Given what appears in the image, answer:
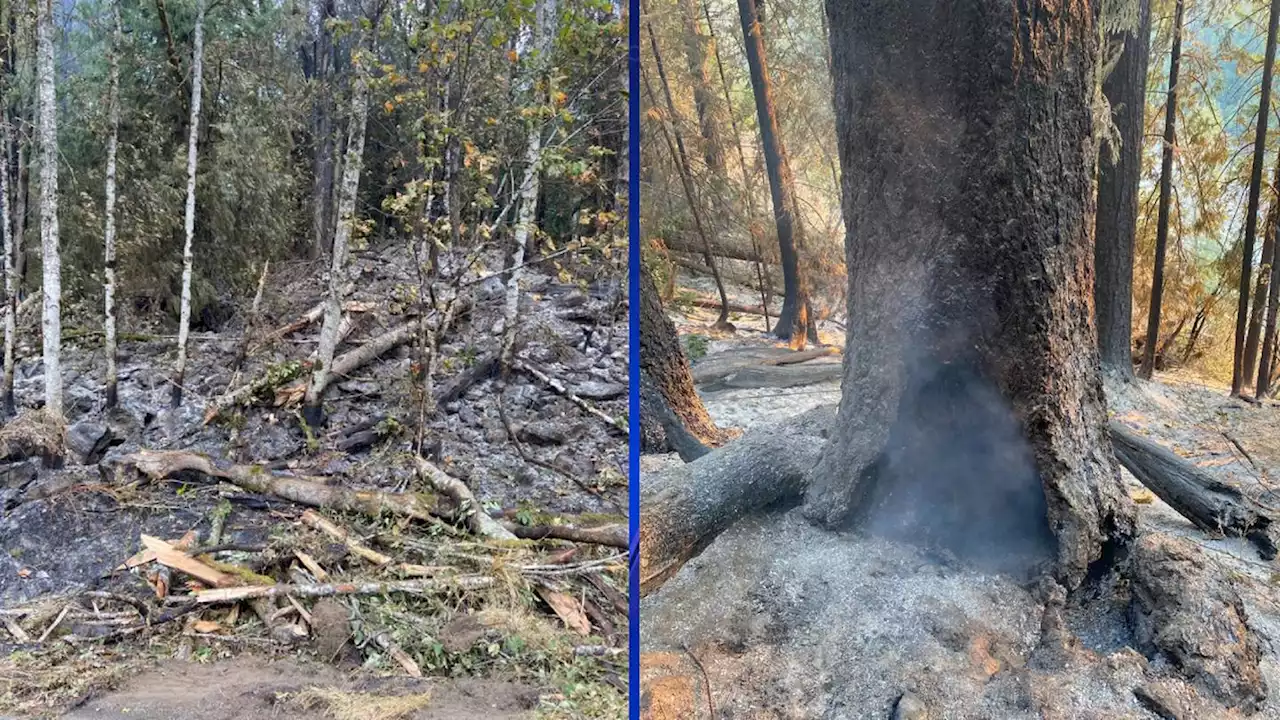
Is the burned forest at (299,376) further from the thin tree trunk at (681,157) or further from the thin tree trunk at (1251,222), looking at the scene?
the thin tree trunk at (1251,222)

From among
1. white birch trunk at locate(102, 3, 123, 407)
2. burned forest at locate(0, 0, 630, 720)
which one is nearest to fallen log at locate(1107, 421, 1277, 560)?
burned forest at locate(0, 0, 630, 720)

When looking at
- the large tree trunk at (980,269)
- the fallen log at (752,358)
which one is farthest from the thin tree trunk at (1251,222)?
the fallen log at (752,358)

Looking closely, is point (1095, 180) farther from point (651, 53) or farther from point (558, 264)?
point (558, 264)

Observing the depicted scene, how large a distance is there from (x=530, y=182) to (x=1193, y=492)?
154 cm

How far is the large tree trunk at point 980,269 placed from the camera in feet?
3.72

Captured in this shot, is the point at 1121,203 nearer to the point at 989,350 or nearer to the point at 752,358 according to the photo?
the point at 989,350

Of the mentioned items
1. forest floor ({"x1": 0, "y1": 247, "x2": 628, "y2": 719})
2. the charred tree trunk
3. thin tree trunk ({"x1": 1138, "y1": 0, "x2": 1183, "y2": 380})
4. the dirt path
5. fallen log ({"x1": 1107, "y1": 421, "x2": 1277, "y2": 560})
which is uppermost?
thin tree trunk ({"x1": 1138, "y1": 0, "x2": 1183, "y2": 380})

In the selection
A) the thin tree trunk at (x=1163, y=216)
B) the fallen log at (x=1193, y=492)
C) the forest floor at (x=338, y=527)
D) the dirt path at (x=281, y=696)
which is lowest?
the dirt path at (x=281, y=696)

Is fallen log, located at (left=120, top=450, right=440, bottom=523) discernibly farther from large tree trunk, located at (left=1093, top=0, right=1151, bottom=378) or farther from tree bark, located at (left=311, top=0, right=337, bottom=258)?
large tree trunk, located at (left=1093, top=0, right=1151, bottom=378)

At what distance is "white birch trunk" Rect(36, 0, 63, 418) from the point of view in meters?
2.31

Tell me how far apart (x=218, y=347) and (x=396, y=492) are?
0.67 m

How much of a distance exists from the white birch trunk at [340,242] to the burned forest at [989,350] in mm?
1180

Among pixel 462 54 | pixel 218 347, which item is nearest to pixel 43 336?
pixel 218 347

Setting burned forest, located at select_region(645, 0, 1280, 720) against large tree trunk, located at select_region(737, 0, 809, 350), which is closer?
burned forest, located at select_region(645, 0, 1280, 720)
